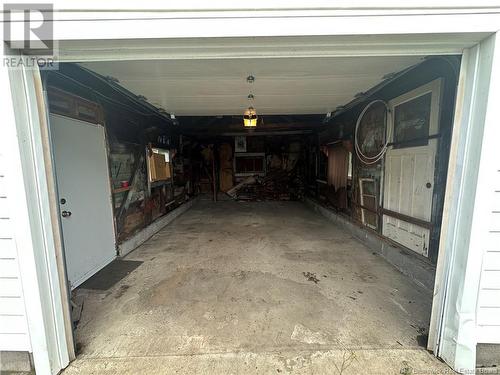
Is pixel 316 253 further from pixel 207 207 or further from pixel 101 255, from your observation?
pixel 207 207

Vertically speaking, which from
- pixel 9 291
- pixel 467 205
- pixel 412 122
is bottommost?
pixel 9 291

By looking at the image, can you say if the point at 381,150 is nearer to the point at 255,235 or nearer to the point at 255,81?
the point at 255,81

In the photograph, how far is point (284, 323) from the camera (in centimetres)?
184

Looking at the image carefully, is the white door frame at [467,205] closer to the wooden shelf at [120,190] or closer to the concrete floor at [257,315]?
the concrete floor at [257,315]

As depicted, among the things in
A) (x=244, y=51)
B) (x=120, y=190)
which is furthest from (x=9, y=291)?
(x=244, y=51)

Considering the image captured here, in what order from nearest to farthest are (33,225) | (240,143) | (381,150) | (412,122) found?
(33,225) < (412,122) < (381,150) < (240,143)

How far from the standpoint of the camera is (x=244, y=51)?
1.34 m

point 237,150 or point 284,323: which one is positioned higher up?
point 237,150

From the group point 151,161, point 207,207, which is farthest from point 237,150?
point 151,161

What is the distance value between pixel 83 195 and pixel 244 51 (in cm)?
261

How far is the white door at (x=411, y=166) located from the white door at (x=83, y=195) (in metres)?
4.15

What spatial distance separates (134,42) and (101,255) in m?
2.82

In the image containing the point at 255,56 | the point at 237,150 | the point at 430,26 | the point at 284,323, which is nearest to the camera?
the point at 430,26

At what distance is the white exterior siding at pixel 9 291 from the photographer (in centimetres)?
131
